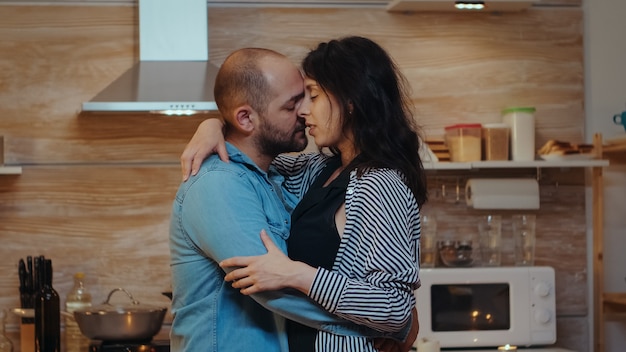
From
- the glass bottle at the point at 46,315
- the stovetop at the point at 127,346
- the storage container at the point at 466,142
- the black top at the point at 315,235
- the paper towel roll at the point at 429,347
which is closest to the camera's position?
the black top at the point at 315,235

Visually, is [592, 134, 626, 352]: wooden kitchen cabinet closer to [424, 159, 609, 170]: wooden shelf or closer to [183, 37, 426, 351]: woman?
A: [424, 159, 609, 170]: wooden shelf

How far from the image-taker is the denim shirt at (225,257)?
1847mm

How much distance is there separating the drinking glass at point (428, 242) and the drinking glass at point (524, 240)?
0.31 metres

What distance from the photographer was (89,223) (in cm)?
359

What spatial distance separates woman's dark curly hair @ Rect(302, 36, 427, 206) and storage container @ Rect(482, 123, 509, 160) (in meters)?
1.64

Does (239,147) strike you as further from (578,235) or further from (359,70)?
(578,235)

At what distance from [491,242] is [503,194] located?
18cm

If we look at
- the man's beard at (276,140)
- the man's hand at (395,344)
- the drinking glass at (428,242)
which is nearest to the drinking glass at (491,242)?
the drinking glass at (428,242)

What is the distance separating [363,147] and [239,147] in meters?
0.28

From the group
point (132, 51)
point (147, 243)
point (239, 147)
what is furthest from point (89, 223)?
point (239, 147)

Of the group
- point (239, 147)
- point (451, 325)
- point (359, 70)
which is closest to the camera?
point (359, 70)

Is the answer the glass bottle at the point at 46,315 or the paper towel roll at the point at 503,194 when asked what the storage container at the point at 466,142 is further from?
the glass bottle at the point at 46,315

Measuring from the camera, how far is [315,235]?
1947mm

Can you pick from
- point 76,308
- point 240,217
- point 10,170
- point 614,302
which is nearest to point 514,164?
point 614,302
